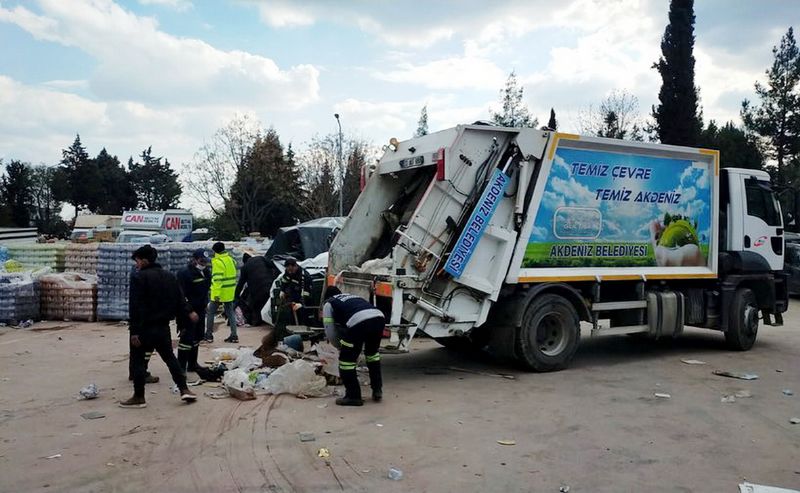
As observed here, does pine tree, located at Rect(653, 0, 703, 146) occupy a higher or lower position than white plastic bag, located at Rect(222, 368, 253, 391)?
higher

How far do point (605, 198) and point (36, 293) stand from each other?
10.8 metres

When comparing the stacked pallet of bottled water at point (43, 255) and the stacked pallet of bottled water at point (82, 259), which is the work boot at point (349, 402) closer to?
the stacked pallet of bottled water at point (82, 259)

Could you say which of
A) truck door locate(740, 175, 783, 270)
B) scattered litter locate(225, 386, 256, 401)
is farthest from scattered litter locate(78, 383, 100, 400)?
truck door locate(740, 175, 783, 270)

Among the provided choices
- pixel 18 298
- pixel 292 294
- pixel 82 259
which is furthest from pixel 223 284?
pixel 82 259

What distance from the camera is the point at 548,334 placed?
8367 mm

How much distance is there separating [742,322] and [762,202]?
1.93 meters

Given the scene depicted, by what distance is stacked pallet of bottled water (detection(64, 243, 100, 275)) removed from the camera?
50.0 feet

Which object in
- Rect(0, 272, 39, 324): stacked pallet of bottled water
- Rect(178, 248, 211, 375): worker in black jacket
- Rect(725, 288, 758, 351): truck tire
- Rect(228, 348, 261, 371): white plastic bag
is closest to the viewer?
Rect(178, 248, 211, 375): worker in black jacket

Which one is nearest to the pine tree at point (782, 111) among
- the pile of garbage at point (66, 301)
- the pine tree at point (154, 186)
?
the pile of garbage at point (66, 301)

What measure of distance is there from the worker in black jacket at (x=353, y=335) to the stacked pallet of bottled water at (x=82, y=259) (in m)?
10.5

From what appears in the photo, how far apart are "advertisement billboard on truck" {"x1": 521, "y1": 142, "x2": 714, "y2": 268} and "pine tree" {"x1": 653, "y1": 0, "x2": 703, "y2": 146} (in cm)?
1984

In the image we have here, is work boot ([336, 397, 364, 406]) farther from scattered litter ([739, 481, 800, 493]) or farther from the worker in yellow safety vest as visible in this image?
the worker in yellow safety vest

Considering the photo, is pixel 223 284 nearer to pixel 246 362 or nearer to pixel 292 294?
pixel 292 294

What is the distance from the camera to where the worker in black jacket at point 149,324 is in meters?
6.50
